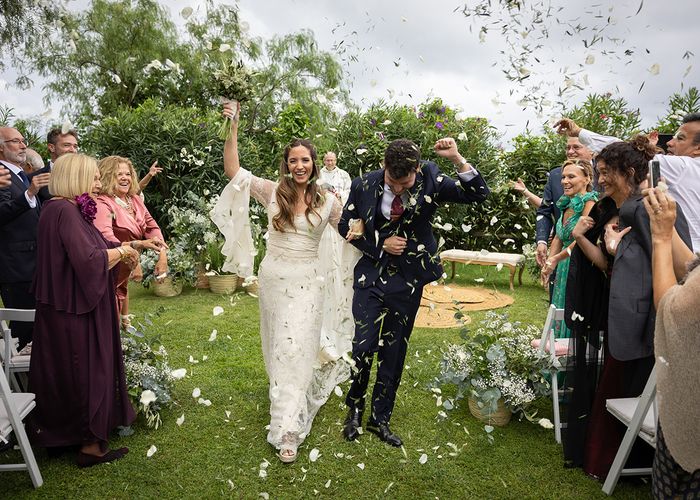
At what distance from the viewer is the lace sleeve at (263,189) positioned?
4277mm

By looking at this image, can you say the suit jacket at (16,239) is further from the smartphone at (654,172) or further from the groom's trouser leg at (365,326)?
the smartphone at (654,172)

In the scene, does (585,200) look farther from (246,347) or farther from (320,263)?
(246,347)

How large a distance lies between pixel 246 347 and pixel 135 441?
2345 millimetres

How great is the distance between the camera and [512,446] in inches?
157

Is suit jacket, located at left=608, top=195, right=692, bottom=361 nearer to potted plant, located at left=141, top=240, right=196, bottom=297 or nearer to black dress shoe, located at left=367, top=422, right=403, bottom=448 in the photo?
black dress shoe, located at left=367, top=422, right=403, bottom=448

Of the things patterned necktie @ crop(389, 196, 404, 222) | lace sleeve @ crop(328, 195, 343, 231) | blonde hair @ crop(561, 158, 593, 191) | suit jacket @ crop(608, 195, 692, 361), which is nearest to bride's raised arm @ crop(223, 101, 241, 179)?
lace sleeve @ crop(328, 195, 343, 231)

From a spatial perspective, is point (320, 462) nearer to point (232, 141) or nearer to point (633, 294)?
point (633, 294)

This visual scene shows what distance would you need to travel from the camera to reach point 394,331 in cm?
397

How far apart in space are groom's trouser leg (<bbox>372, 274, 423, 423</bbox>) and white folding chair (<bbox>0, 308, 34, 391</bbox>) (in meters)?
2.58

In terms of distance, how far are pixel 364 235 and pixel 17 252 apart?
3.29 meters

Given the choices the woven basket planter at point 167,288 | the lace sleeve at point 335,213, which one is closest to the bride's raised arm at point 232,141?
the lace sleeve at point 335,213

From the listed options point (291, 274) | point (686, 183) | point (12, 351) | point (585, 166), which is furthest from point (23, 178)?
point (686, 183)

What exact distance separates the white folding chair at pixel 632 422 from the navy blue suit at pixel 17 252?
486 cm

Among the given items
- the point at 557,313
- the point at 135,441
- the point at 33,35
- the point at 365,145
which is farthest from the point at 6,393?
the point at 365,145
